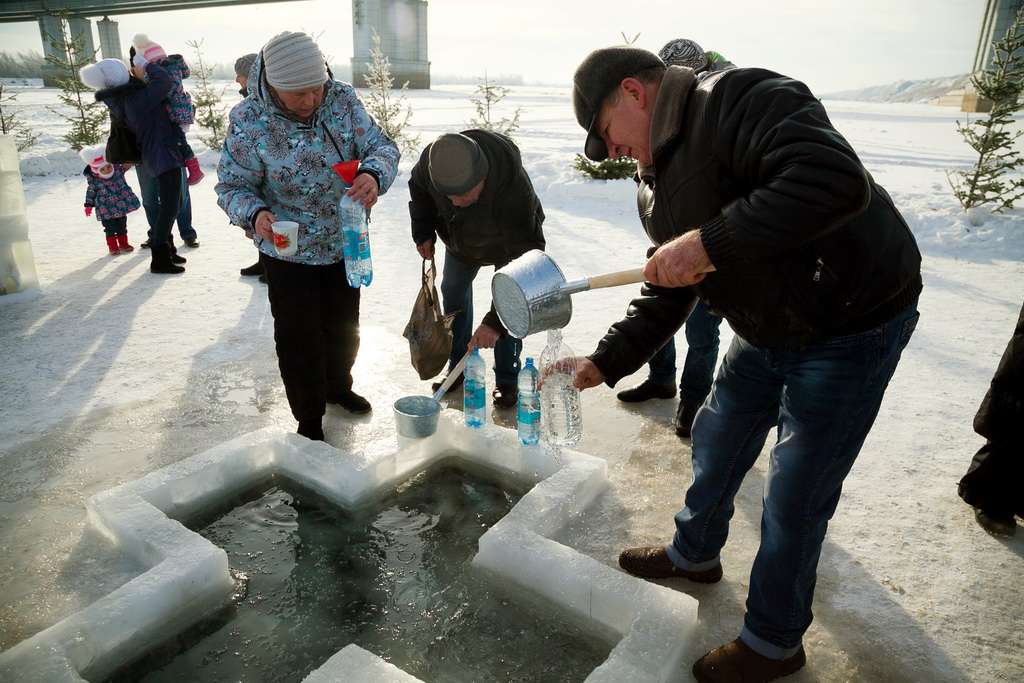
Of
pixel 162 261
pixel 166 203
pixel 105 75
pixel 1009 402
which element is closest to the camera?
pixel 1009 402

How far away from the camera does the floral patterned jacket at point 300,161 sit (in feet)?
10.1

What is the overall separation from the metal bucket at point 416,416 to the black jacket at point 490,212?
1.01m

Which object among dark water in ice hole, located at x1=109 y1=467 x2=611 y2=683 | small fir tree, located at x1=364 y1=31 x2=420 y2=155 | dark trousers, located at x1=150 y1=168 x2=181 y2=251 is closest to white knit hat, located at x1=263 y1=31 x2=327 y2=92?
dark water in ice hole, located at x1=109 y1=467 x2=611 y2=683

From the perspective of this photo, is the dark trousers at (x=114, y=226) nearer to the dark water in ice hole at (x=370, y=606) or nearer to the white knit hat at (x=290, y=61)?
the white knit hat at (x=290, y=61)

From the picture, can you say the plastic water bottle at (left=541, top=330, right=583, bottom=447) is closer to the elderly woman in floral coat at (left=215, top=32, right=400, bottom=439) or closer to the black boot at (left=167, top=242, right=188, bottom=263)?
the elderly woman in floral coat at (left=215, top=32, right=400, bottom=439)

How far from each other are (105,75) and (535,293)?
6.07 m

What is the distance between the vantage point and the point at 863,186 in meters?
1.46

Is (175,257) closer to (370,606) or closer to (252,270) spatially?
(252,270)

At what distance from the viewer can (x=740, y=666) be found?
203cm

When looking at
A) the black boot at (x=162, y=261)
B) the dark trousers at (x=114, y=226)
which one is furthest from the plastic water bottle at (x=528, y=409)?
the dark trousers at (x=114, y=226)

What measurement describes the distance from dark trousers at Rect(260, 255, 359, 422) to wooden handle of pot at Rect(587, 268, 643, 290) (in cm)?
183

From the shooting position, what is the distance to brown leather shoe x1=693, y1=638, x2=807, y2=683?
2029 mm

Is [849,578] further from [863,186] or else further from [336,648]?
[336,648]

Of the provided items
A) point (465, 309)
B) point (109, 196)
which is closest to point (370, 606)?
point (465, 309)
